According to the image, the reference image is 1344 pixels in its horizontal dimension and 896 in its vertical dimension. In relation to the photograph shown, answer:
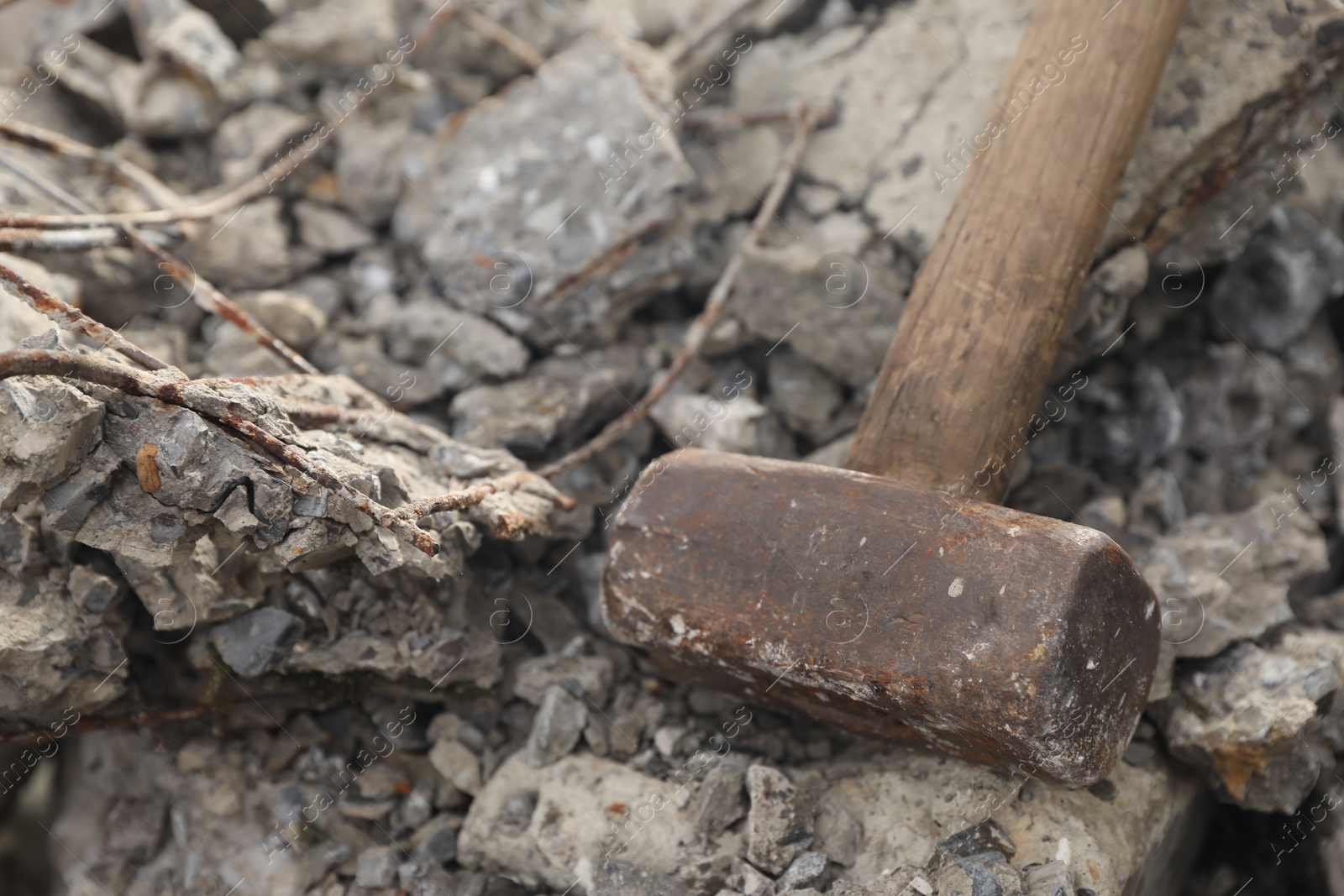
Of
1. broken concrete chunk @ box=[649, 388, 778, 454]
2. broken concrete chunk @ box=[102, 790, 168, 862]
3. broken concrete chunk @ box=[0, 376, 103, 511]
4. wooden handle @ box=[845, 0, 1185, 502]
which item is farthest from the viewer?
broken concrete chunk @ box=[649, 388, 778, 454]

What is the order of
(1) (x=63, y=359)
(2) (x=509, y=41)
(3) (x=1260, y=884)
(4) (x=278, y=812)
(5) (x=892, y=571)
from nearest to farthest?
1. (1) (x=63, y=359)
2. (5) (x=892, y=571)
3. (4) (x=278, y=812)
4. (3) (x=1260, y=884)
5. (2) (x=509, y=41)

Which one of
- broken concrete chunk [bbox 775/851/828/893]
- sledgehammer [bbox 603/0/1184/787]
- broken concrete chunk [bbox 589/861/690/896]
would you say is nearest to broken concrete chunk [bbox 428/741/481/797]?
broken concrete chunk [bbox 589/861/690/896]

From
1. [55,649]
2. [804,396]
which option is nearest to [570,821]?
[55,649]

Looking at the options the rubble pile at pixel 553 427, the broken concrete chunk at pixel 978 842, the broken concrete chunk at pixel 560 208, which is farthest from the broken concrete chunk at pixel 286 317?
the broken concrete chunk at pixel 978 842

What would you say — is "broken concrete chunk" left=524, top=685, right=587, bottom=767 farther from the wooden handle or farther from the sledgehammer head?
the wooden handle

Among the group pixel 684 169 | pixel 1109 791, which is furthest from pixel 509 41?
pixel 1109 791

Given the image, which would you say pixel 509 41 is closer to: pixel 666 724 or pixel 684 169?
pixel 684 169
